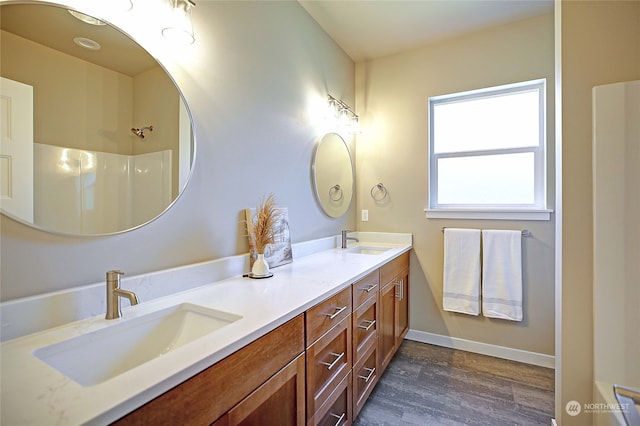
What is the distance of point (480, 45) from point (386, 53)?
0.79m

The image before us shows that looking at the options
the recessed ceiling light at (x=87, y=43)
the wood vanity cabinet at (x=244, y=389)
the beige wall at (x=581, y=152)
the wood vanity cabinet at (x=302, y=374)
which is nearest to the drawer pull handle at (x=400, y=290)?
the wood vanity cabinet at (x=302, y=374)

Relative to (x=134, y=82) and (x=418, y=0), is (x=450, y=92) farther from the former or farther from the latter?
(x=134, y=82)

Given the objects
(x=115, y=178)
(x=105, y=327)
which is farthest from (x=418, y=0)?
(x=105, y=327)

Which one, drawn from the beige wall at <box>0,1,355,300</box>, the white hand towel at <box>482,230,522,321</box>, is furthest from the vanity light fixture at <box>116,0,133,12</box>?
the white hand towel at <box>482,230,522,321</box>

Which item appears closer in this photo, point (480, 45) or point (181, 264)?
point (181, 264)

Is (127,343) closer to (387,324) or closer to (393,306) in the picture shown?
(387,324)

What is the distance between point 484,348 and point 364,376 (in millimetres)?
1347

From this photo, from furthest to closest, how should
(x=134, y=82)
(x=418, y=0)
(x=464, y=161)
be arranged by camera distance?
(x=464, y=161) → (x=418, y=0) → (x=134, y=82)

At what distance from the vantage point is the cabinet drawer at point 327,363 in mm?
1120

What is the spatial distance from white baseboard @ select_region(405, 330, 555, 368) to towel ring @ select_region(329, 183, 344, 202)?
1414mm

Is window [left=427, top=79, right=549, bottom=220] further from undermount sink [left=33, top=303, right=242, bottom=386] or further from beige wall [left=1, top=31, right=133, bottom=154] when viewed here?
beige wall [left=1, top=31, right=133, bottom=154]

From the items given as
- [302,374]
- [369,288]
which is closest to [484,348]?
[369,288]

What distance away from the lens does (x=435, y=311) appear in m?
2.58

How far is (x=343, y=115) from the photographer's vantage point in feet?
8.34
